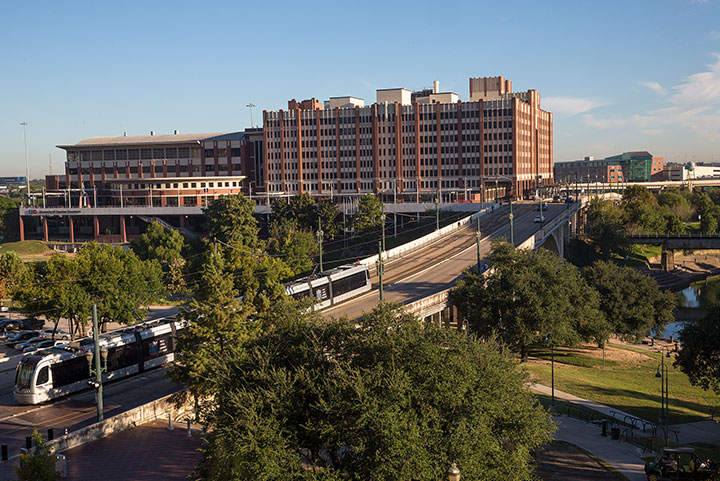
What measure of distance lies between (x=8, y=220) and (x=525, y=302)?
136 metres

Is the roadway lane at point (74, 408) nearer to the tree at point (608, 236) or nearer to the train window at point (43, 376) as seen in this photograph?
the train window at point (43, 376)

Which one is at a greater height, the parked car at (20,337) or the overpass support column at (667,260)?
the parked car at (20,337)

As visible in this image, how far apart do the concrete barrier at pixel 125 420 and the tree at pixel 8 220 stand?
137950 mm

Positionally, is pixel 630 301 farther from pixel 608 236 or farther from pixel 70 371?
pixel 608 236

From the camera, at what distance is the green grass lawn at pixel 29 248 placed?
136 m

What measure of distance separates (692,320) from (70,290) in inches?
3153

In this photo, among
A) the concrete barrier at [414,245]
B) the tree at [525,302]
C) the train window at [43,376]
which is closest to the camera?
the train window at [43,376]

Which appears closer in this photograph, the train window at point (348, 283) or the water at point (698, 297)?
the train window at point (348, 283)

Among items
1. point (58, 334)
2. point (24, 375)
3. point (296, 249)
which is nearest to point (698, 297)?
point (296, 249)

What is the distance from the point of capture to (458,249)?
8850cm

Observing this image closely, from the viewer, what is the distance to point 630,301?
228 feet

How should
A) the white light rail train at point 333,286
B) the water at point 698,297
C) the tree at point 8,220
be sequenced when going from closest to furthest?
1. the white light rail train at point 333,286
2. the water at point 698,297
3. the tree at point 8,220

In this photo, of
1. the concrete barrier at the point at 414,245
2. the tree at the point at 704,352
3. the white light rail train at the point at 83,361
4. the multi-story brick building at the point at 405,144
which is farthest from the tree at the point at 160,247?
the tree at the point at 704,352

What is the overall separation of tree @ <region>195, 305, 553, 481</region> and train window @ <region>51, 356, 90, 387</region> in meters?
14.2
